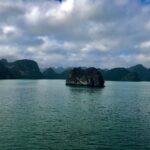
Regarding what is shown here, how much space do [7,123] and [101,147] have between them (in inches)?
1197

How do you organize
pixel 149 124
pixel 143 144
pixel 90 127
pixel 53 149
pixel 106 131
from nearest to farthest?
1. pixel 53 149
2. pixel 143 144
3. pixel 106 131
4. pixel 90 127
5. pixel 149 124

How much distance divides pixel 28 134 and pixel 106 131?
712 inches

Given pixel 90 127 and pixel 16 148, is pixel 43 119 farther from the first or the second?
pixel 16 148

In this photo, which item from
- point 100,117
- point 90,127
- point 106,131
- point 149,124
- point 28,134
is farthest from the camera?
point 100,117

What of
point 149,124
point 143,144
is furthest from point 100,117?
point 143,144

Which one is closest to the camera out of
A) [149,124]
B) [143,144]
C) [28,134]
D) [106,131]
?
[143,144]

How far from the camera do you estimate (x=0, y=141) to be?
5722 cm

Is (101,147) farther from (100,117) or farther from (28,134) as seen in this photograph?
(100,117)

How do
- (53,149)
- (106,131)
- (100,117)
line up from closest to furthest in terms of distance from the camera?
(53,149)
(106,131)
(100,117)

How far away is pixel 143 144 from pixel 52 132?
803 inches

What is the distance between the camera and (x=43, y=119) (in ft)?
270

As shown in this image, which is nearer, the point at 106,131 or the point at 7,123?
the point at 106,131

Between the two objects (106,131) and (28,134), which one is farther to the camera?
(106,131)

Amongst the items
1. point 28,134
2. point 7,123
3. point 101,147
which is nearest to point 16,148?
point 28,134
